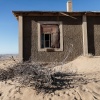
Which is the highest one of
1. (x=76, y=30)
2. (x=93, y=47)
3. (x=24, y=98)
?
(x=76, y=30)

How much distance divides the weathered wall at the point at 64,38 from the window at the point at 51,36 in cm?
26

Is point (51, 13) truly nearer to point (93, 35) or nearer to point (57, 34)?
point (57, 34)

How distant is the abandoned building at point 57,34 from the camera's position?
13719 mm

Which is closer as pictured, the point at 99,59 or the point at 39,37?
A: the point at 99,59

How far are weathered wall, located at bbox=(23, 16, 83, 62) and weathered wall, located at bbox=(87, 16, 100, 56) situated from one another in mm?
609

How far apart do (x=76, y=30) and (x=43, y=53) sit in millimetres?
2636

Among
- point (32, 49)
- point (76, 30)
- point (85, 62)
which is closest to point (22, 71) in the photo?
point (85, 62)

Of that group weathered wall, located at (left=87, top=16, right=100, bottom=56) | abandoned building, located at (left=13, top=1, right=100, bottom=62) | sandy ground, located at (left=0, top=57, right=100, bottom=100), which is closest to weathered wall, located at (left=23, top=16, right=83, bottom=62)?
abandoned building, located at (left=13, top=1, right=100, bottom=62)

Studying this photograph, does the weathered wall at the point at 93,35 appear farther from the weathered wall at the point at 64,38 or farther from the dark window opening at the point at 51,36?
the dark window opening at the point at 51,36

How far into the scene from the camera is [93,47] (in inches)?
558

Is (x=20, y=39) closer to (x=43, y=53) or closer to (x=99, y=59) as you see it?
(x=43, y=53)

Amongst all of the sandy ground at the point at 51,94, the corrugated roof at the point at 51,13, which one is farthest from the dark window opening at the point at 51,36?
the sandy ground at the point at 51,94

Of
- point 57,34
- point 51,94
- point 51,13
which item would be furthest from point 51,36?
point 51,94

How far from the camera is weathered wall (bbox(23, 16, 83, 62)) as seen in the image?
13.7 metres
